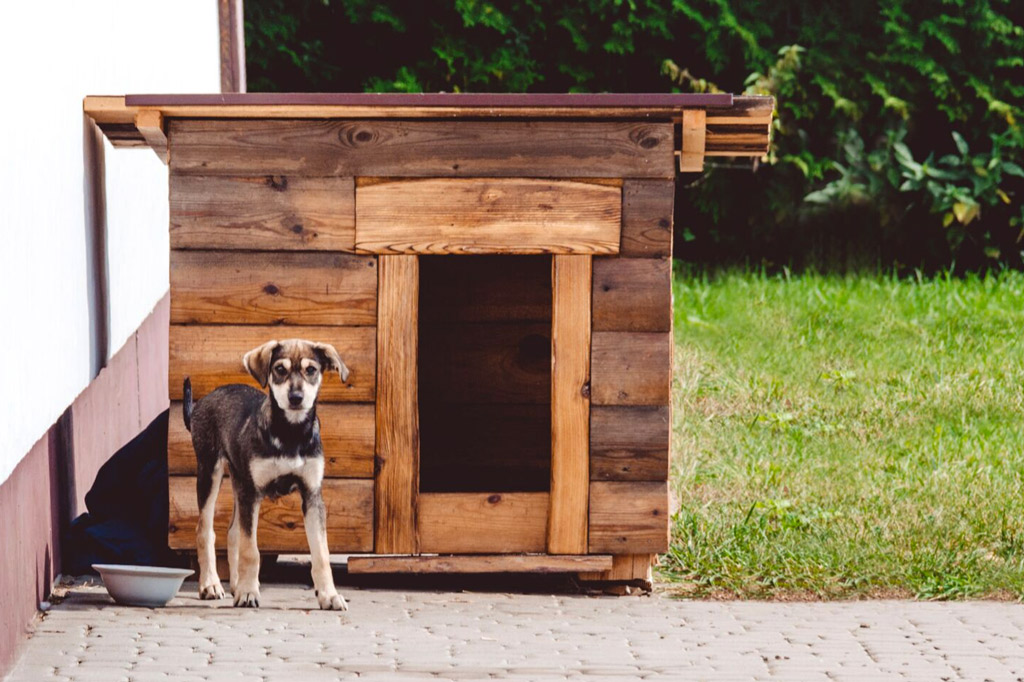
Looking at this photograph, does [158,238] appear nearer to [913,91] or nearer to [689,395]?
[689,395]

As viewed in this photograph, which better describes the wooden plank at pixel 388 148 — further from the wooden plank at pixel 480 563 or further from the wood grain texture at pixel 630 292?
the wooden plank at pixel 480 563

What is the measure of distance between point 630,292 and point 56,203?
2.32 meters

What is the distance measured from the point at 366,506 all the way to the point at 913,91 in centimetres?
1048

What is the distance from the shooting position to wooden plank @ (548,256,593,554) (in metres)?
6.04

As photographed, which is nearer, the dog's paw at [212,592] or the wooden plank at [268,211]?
the dog's paw at [212,592]

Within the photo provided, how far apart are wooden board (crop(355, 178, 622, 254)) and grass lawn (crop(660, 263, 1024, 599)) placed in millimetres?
1684

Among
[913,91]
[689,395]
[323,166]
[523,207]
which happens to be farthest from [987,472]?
[913,91]

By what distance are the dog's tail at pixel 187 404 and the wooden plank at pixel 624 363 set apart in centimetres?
162

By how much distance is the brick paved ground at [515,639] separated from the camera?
4.85 meters

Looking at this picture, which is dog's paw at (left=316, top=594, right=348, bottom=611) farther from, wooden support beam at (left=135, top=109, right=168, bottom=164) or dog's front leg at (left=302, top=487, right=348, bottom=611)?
wooden support beam at (left=135, top=109, right=168, bottom=164)

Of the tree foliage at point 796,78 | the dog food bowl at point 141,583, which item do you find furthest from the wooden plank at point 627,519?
the tree foliage at point 796,78

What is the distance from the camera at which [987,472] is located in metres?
7.89

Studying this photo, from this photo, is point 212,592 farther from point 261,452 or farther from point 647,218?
point 647,218

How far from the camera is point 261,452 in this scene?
5.61m
